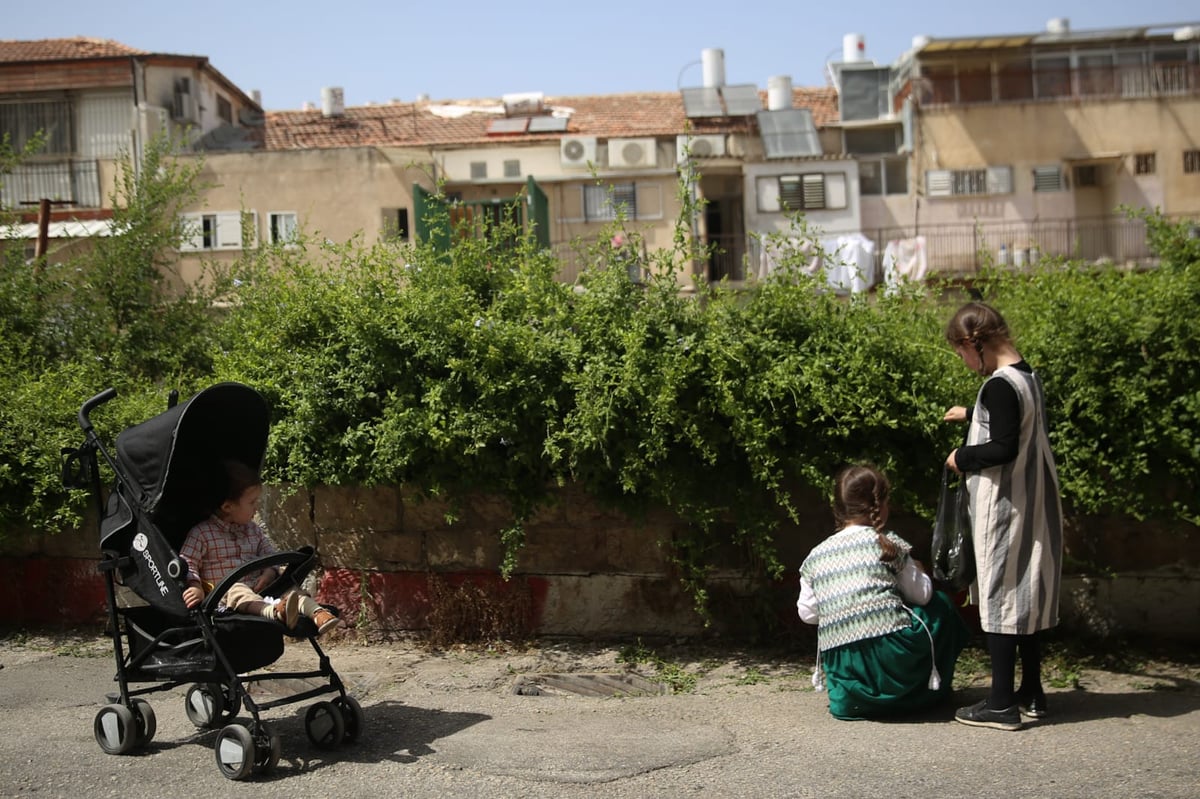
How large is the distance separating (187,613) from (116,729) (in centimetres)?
69

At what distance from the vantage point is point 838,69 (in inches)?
1480

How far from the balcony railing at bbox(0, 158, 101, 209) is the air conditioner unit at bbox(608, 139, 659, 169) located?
15277 mm

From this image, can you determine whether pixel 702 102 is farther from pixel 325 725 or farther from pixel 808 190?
pixel 325 725

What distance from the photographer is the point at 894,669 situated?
17.4 ft

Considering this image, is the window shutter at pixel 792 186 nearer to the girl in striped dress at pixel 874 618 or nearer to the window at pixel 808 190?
the window at pixel 808 190

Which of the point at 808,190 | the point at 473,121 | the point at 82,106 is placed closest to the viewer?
the point at 82,106

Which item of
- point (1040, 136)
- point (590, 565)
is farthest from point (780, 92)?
point (590, 565)

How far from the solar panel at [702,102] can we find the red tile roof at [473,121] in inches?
11.4

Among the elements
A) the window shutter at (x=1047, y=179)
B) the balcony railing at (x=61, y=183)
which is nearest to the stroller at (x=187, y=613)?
the balcony railing at (x=61, y=183)

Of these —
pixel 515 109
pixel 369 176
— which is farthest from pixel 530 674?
pixel 515 109

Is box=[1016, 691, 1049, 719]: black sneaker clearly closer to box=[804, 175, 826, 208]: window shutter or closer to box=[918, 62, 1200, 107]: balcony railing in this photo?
box=[804, 175, 826, 208]: window shutter

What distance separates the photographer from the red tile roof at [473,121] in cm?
3656

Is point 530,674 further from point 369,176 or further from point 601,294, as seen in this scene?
point 369,176

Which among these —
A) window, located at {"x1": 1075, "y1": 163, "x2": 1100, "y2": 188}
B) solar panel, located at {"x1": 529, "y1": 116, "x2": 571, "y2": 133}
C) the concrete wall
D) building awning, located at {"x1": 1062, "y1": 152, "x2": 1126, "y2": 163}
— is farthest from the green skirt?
window, located at {"x1": 1075, "y1": 163, "x2": 1100, "y2": 188}
